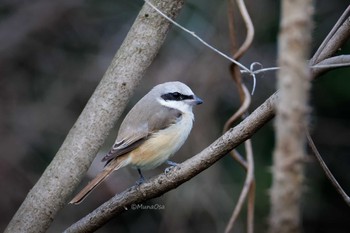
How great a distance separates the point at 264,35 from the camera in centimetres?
557

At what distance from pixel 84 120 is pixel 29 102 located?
3.45 meters

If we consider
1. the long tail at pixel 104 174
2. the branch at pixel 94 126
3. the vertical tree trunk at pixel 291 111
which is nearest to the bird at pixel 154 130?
the long tail at pixel 104 174

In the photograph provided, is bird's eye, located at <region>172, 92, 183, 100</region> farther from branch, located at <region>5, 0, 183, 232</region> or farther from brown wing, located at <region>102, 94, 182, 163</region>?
branch, located at <region>5, 0, 183, 232</region>

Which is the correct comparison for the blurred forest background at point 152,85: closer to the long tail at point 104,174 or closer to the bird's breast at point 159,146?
the bird's breast at point 159,146

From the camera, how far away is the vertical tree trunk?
99 centimetres

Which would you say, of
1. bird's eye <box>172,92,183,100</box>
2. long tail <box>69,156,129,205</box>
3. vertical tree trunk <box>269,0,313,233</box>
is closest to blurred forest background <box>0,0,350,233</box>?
bird's eye <box>172,92,183,100</box>

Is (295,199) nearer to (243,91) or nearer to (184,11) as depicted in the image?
(243,91)

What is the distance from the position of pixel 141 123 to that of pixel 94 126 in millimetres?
1079

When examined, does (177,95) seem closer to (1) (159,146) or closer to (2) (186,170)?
(1) (159,146)

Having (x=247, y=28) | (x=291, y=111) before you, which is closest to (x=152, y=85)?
(x=247, y=28)

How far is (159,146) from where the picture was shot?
3.69m

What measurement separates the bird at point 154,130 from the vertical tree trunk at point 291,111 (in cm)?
251

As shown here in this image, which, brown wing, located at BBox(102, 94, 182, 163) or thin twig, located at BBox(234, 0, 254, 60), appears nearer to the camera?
thin twig, located at BBox(234, 0, 254, 60)

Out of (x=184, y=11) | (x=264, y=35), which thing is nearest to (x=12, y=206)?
(x=184, y=11)
